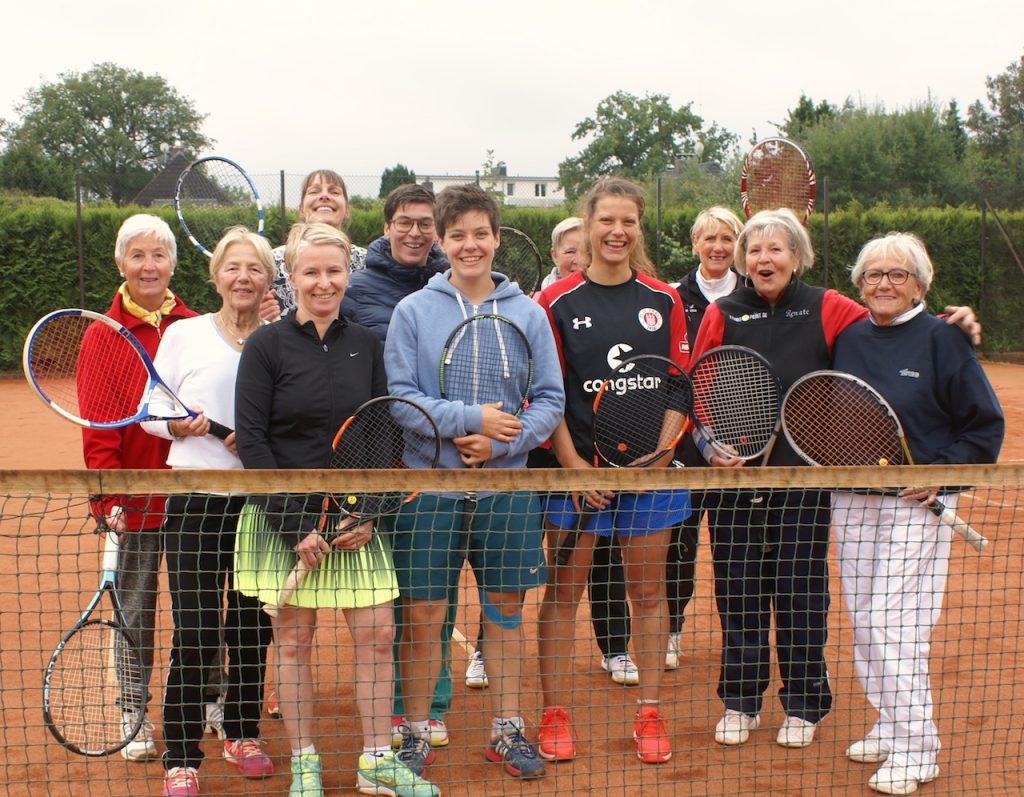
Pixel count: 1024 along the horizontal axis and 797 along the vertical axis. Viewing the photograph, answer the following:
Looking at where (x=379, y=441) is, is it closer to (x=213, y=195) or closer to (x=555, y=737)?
(x=555, y=737)

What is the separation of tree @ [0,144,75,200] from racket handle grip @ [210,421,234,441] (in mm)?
35601

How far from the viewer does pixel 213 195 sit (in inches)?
299

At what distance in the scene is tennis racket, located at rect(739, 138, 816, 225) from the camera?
5359 millimetres

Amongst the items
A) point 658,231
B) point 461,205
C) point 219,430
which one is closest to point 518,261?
point 461,205

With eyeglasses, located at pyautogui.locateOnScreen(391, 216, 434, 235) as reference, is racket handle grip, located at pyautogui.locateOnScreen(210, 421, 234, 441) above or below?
below

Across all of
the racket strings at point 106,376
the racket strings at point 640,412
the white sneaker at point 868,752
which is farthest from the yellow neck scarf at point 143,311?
the white sneaker at point 868,752

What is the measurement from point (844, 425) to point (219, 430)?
213 cm

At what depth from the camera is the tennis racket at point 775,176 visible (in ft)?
17.6

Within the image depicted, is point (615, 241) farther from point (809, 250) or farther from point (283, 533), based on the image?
point (283, 533)

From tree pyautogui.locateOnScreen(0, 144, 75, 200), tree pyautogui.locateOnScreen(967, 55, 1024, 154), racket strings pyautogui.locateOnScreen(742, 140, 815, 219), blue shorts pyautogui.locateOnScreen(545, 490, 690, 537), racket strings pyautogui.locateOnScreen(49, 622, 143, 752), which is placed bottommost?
racket strings pyautogui.locateOnScreen(49, 622, 143, 752)

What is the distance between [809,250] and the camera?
3830mm

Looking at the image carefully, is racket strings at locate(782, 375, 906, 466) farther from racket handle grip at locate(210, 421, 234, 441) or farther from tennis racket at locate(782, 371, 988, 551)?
racket handle grip at locate(210, 421, 234, 441)

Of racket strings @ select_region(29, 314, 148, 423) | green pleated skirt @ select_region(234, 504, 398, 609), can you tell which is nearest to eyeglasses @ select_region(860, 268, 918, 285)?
green pleated skirt @ select_region(234, 504, 398, 609)

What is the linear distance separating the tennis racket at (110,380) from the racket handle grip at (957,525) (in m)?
2.39
